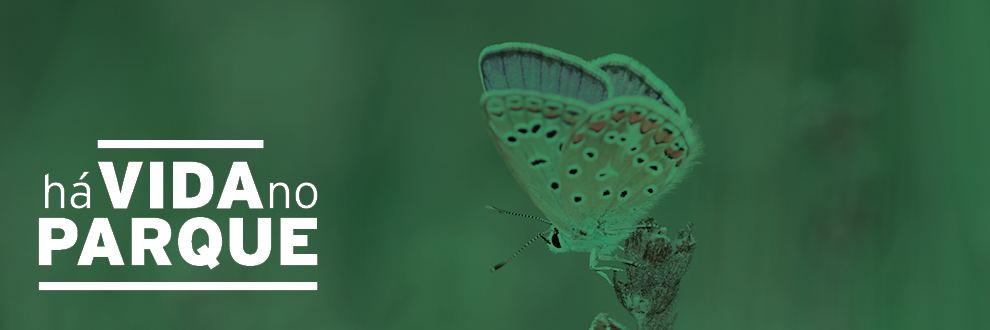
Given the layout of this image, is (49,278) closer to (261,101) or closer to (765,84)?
(261,101)

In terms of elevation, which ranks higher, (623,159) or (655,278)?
(623,159)

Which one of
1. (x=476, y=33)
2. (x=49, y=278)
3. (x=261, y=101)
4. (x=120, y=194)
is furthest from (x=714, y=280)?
(x=49, y=278)

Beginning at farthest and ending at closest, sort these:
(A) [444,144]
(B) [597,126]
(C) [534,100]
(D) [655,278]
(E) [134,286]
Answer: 1. (A) [444,144]
2. (E) [134,286]
3. (B) [597,126]
4. (C) [534,100]
5. (D) [655,278]

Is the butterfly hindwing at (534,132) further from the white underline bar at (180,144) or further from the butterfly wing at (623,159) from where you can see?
the white underline bar at (180,144)

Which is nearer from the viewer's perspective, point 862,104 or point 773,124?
point 862,104

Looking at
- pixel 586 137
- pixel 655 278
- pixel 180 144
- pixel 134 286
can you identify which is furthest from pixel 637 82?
pixel 134 286

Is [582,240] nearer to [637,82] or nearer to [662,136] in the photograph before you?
[662,136]

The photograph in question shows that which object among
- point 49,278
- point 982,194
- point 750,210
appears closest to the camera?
point 982,194

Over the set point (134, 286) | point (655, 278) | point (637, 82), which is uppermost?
point (637, 82)
